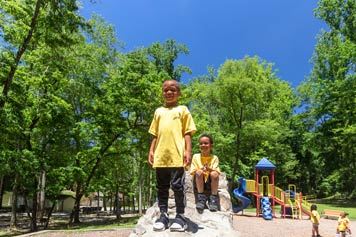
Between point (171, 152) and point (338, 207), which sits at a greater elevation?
point (171, 152)

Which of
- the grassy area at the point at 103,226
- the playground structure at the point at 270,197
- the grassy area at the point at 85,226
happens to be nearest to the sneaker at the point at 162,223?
the grassy area at the point at 85,226

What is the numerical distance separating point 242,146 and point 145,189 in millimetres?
10843

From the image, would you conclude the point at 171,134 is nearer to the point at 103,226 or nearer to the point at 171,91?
the point at 171,91

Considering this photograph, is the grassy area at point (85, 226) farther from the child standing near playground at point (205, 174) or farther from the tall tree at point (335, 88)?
the tall tree at point (335, 88)

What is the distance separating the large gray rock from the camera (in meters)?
5.40

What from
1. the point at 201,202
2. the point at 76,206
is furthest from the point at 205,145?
the point at 76,206

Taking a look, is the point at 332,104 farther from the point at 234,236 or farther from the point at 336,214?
the point at 234,236

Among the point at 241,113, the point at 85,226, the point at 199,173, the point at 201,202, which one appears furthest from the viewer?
the point at 241,113

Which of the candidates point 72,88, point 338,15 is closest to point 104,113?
point 72,88

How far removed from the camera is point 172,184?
5473mm

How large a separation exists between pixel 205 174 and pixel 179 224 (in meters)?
1.54

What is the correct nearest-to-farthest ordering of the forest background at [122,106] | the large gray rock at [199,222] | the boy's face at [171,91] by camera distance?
the large gray rock at [199,222] < the boy's face at [171,91] < the forest background at [122,106]

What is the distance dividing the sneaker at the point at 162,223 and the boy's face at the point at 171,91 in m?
1.48

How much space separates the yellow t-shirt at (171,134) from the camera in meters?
5.49
